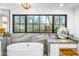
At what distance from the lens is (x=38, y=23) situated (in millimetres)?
1596

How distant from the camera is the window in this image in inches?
61.7

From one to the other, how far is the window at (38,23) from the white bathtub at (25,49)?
20 centimetres

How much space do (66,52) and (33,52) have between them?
44 cm

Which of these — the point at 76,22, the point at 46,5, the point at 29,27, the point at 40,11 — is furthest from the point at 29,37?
the point at 76,22

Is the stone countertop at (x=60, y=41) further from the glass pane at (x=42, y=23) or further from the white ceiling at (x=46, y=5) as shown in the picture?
the white ceiling at (x=46, y=5)

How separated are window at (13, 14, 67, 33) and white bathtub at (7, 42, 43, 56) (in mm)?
198

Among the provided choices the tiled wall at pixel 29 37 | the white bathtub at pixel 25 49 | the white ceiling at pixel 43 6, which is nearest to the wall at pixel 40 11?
the white ceiling at pixel 43 6

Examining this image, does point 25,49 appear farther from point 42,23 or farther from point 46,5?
point 46,5

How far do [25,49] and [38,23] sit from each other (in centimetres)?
40

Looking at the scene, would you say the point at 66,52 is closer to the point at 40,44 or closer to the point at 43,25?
the point at 40,44

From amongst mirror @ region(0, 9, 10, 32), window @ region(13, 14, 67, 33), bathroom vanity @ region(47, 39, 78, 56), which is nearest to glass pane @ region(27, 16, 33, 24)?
window @ region(13, 14, 67, 33)

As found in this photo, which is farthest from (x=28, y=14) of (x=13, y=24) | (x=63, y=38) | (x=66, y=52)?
(x=66, y=52)

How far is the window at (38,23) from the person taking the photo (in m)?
1.57

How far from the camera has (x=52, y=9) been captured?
1.65 meters
